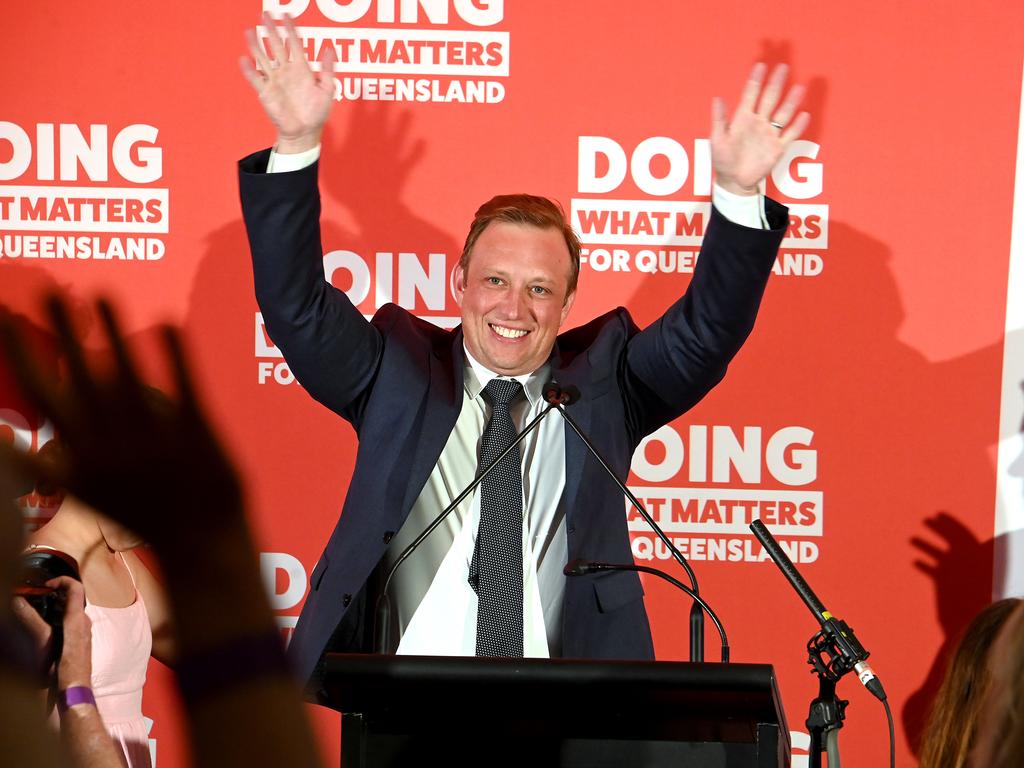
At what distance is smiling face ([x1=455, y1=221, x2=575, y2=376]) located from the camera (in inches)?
97.8

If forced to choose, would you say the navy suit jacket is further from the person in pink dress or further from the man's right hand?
the person in pink dress

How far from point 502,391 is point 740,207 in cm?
60

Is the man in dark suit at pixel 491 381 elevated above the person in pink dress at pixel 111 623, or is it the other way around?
the man in dark suit at pixel 491 381

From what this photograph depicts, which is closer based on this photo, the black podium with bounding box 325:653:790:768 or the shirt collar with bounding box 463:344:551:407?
the black podium with bounding box 325:653:790:768

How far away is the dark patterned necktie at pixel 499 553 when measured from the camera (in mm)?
2271

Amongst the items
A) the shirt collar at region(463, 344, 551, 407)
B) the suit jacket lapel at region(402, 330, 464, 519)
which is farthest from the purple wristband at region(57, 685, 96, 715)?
the shirt collar at region(463, 344, 551, 407)

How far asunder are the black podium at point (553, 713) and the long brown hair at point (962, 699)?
0.75 ft

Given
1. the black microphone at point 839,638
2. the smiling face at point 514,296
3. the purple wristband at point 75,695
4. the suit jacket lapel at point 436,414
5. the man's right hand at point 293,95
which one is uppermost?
the man's right hand at point 293,95

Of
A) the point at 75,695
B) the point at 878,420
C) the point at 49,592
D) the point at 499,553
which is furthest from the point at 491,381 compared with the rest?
the point at 878,420

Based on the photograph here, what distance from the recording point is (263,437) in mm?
3482

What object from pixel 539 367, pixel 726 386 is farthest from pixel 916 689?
pixel 539 367

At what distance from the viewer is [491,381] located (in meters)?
2.52

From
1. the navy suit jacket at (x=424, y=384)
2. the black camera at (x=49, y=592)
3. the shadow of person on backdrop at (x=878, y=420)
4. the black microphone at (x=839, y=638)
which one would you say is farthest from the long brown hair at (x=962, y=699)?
the shadow of person on backdrop at (x=878, y=420)

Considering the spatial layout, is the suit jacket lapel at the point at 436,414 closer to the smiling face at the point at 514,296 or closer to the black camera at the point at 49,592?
the smiling face at the point at 514,296
